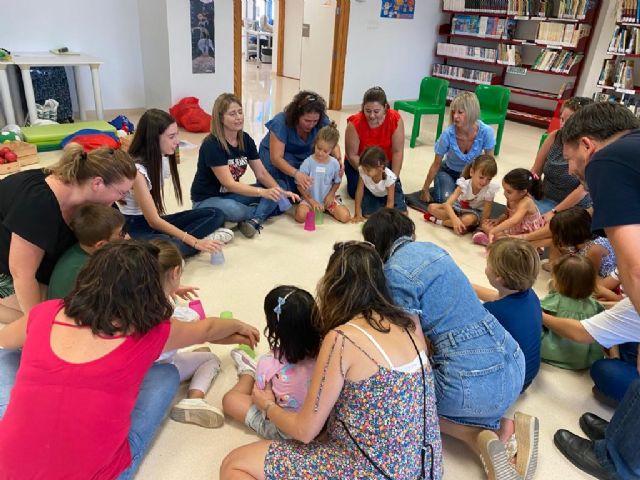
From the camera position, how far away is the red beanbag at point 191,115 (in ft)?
17.9

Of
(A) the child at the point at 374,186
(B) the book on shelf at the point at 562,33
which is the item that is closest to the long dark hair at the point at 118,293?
(A) the child at the point at 374,186

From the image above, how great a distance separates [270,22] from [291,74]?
10.6ft

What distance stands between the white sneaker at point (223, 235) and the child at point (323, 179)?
23.5 inches

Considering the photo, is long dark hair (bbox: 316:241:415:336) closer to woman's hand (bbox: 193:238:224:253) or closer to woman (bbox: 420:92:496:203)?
woman's hand (bbox: 193:238:224:253)

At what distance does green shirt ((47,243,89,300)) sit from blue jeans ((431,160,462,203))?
2790 mm

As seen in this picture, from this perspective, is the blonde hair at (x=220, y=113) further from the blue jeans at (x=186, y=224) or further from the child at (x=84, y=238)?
the child at (x=84, y=238)

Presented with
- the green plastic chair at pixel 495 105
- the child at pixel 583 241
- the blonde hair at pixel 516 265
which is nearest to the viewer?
the blonde hair at pixel 516 265

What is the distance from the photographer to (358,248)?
1384mm

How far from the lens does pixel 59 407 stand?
3.79 ft

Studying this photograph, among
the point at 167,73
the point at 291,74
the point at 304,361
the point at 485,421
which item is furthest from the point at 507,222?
the point at 291,74

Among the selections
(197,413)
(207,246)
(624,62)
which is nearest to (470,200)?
(207,246)

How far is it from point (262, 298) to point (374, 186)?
1.42 meters

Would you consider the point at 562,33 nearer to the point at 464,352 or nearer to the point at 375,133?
the point at 375,133

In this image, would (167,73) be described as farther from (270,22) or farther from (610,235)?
(270,22)
